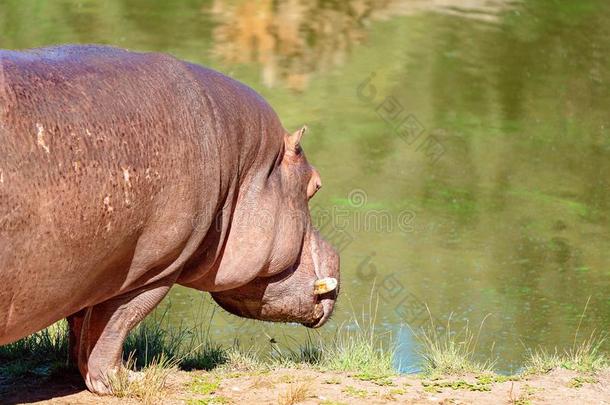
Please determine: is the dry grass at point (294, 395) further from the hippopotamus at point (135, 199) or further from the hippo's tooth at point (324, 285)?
the hippo's tooth at point (324, 285)

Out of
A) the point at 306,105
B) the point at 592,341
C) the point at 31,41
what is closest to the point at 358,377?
the point at 592,341

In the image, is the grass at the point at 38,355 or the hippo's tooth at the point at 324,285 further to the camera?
the hippo's tooth at the point at 324,285

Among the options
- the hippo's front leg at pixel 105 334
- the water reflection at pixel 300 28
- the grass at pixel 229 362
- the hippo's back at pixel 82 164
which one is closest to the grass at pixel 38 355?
the grass at pixel 229 362

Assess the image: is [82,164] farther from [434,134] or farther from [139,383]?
[434,134]

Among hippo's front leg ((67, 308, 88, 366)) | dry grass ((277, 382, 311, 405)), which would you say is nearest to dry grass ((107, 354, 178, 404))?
hippo's front leg ((67, 308, 88, 366))

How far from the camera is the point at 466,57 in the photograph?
14.5 metres

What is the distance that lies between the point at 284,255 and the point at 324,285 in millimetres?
344

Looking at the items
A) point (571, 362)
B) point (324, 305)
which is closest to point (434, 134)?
point (571, 362)

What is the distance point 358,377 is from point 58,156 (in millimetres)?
2046

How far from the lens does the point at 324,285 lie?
5766 mm

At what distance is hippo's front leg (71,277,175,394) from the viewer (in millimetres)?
4840

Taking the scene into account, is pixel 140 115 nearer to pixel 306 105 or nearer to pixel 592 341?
pixel 592 341

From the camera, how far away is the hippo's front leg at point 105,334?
484cm

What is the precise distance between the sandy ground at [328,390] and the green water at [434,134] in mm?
1024
